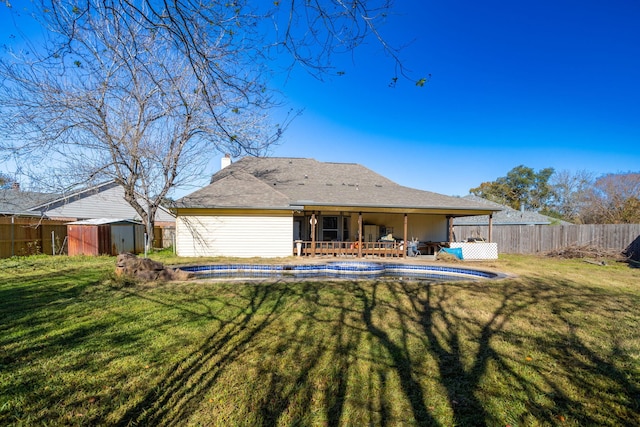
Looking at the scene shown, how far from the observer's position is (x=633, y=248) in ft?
47.1

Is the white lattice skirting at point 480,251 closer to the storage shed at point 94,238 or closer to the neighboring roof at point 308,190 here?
the neighboring roof at point 308,190

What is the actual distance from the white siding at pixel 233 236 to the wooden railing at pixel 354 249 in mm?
1087

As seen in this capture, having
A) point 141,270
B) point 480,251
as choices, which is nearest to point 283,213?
point 141,270

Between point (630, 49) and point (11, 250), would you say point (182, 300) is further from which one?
point (630, 49)

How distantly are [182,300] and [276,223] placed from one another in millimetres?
8111

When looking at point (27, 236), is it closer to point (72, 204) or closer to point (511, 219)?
point (72, 204)

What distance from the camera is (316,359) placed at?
3.53 m

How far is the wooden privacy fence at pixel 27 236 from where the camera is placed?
1268 centimetres

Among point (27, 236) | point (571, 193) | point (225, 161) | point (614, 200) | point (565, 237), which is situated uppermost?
point (225, 161)

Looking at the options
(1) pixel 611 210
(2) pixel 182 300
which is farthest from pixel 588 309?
(1) pixel 611 210

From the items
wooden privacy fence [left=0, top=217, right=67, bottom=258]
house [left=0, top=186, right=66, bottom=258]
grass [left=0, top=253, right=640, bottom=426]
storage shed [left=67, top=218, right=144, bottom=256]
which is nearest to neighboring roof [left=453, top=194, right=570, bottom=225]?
grass [left=0, top=253, right=640, bottom=426]

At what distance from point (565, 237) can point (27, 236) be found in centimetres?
2693

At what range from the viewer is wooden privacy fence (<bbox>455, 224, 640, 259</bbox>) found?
14.9 meters

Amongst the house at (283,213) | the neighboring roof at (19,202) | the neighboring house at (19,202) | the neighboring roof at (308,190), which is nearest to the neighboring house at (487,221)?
the house at (283,213)
